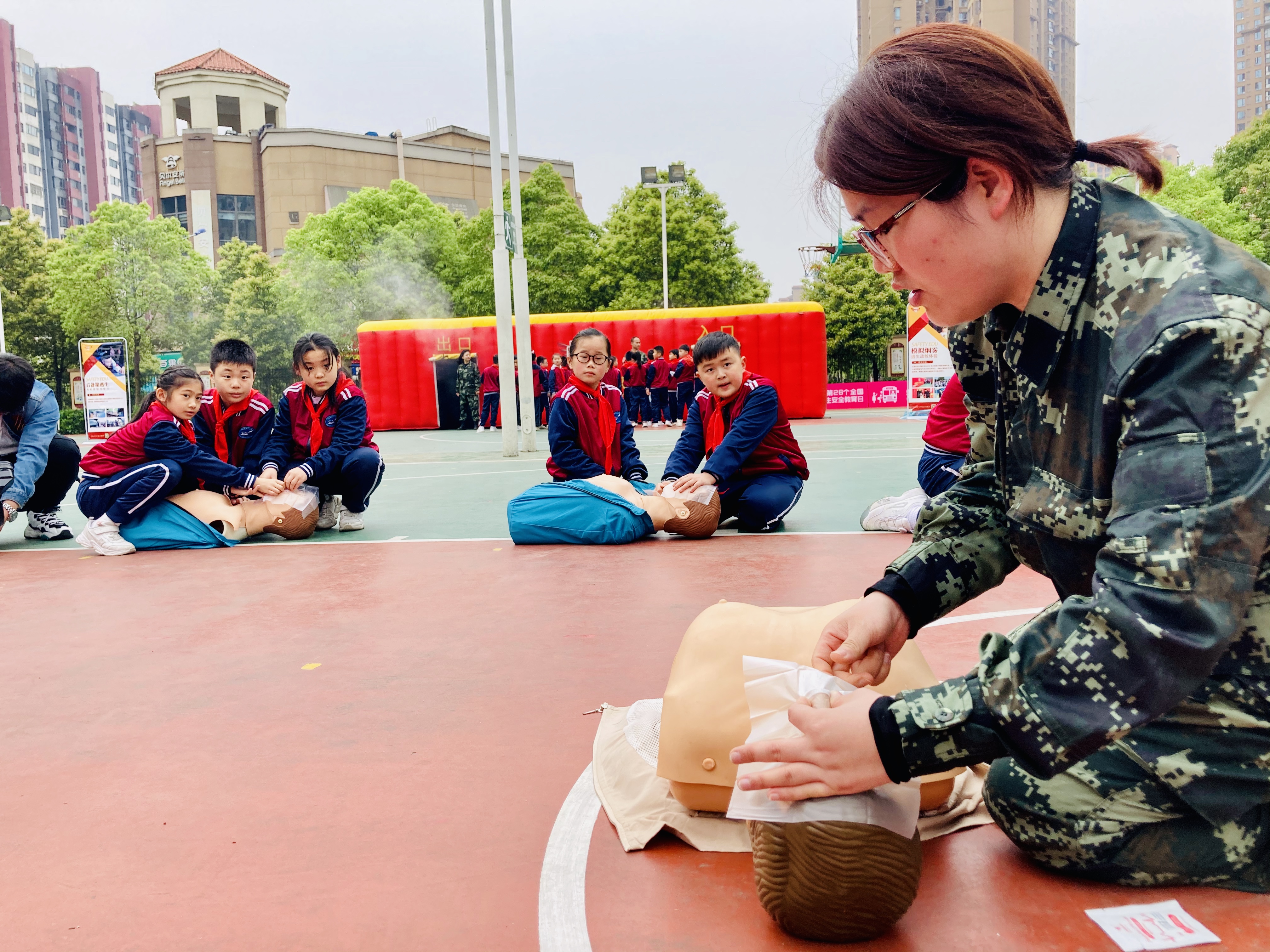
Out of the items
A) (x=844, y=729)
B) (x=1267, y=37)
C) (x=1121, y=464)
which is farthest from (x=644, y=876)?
(x=1267, y=37)

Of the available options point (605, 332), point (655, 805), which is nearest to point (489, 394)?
point (605, 332)

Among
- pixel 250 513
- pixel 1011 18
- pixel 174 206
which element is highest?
pixel 1011 18

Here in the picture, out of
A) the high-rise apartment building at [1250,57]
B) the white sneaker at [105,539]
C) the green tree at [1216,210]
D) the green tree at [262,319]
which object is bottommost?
the white sneaker at [105,539]

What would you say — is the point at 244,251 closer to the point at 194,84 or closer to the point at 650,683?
the point at 194,84

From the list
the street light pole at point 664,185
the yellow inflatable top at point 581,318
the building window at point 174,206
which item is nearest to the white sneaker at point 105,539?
the yellow inflatable top at point 581,318

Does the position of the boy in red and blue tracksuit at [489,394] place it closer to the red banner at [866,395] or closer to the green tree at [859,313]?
the red banner at [866,395]

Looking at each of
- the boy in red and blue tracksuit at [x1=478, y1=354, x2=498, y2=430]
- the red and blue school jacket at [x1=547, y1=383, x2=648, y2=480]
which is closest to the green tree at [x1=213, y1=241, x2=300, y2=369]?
the boy in red and blue tracksuit at [x1=478, y1=354, x2=498, y2=430]

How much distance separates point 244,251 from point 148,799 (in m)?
41.9

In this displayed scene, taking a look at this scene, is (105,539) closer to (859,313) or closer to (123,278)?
(859,313)

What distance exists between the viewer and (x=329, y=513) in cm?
711

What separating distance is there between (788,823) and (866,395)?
79.9 ft

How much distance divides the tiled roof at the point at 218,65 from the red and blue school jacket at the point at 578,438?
6223cm

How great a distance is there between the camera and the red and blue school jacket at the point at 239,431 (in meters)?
6.66

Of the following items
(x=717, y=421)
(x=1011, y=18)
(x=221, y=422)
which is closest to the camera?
(x=717, y=421)
